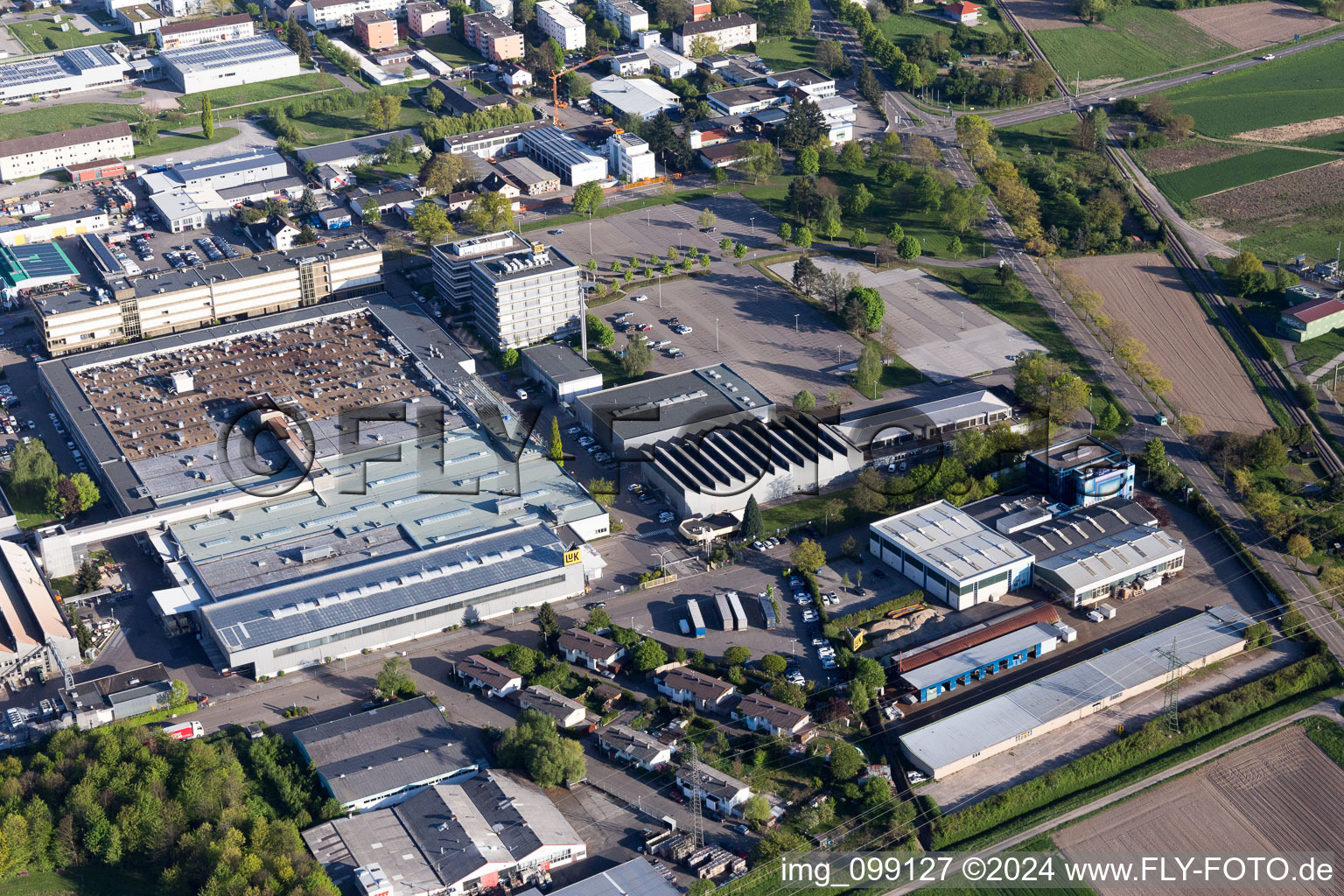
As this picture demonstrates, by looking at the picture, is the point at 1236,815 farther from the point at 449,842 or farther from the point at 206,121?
the point at 206,121

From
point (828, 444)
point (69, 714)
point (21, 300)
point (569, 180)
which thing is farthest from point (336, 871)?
point (569, 180)

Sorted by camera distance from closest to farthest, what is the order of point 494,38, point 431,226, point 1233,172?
1. point 431,226
2. point 1233,172
3. point 494,38

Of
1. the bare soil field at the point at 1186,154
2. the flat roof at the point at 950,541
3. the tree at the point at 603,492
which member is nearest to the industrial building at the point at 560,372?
the tree at the point at 603,492

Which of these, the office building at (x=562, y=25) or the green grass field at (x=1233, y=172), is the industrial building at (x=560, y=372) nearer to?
the green grass field at (x=1233, y=172)

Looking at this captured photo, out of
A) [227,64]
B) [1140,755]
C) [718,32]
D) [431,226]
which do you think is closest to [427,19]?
[227,64]

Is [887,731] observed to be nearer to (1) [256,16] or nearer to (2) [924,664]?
(2) [924,664]

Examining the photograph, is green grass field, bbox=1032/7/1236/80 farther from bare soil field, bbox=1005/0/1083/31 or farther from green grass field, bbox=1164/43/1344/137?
green grass field, bbox=1164/43/1344/137

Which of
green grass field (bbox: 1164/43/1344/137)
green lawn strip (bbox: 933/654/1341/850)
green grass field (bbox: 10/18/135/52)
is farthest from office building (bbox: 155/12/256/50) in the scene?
green lawn strip (bbox: 933/654/1341/850)
